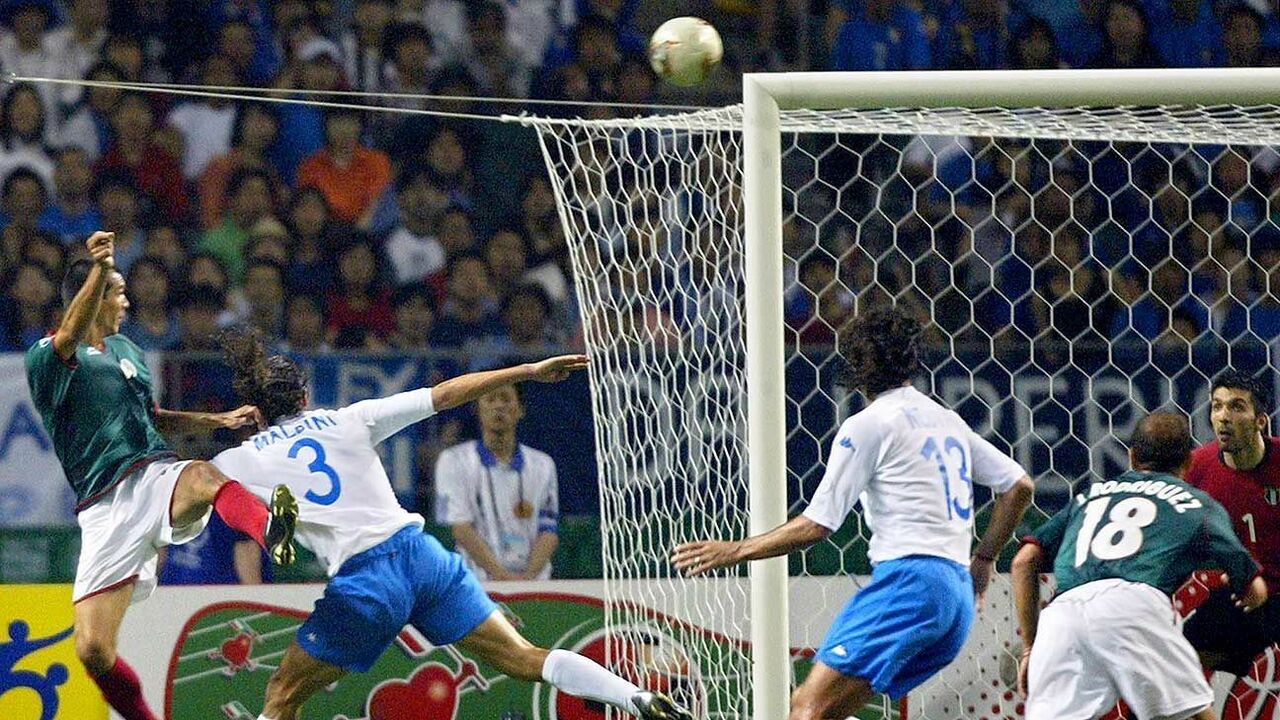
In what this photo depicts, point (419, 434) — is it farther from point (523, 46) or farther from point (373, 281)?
point (523, 46)

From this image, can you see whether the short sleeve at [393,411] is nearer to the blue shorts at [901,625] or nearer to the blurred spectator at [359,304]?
the blue shorts at [901,625]

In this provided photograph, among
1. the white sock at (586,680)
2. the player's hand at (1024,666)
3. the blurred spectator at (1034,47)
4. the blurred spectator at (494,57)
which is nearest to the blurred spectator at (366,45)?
the blurred spectator at (494,57)

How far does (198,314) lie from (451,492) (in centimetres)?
183

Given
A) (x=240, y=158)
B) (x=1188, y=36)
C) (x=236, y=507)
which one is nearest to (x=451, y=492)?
(x=236, y=507)

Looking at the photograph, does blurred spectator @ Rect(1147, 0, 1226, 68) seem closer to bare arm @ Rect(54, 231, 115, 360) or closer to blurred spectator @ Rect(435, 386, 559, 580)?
blurred spectator @ Rect(435, 386, 559, 580)

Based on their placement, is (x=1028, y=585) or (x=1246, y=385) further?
A: (x=1246, y=385)

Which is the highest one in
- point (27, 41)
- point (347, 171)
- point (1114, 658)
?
Answer: point (27, 41)

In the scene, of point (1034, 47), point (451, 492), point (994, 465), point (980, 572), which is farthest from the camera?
point (1034, 47)

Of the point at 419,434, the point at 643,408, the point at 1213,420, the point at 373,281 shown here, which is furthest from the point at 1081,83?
the point at 373,281

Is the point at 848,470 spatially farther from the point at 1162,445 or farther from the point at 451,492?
the point at 451,492

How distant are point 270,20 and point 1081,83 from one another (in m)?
5.13

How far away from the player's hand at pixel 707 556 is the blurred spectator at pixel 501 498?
72.2 inches

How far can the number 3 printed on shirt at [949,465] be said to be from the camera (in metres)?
5.20

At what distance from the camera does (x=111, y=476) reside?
19.9 feet
